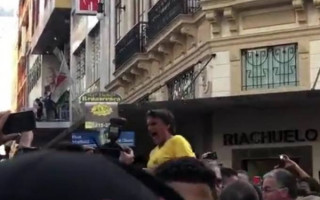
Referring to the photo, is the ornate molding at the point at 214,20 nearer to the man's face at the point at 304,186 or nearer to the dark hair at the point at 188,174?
the man's face at the point at 304,186

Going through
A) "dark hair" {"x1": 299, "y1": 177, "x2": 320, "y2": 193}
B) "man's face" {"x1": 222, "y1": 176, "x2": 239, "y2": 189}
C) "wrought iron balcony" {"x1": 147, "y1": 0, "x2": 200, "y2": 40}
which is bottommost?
"dark hair" {"x1": 299, "y1": 177, "x2": 320, "y2": 193}

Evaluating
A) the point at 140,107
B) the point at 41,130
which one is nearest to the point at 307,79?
the point at 140,107

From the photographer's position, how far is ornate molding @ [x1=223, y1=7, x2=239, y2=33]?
17297 millimetres

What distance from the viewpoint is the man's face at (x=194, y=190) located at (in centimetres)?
241

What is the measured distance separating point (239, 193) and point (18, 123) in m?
1.42

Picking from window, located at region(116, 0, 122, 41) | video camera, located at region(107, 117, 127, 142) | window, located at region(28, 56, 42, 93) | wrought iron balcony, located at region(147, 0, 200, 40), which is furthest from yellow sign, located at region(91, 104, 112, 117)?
window, located at region(28, 56, 42, 93)

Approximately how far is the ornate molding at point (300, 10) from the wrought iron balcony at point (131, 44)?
780 centimetres

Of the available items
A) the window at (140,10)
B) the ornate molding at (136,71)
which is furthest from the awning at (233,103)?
the window at (140,10)

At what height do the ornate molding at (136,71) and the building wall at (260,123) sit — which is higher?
the ornate molding at (136,71)

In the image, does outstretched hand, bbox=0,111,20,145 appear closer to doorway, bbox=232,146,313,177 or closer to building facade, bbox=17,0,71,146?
doorway, bbox=232,146,313,177

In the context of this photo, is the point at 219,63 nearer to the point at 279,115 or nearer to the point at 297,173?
the point at 279,115

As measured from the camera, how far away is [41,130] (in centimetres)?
3177

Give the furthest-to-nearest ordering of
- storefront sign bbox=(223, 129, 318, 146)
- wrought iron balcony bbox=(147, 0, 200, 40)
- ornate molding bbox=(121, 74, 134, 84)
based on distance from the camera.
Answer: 1. ornate molding bbox=(121, 74, 134, 84)
2. wrought iron balcony bbox=(147, 0, 200, 40)
3. storefront sign bbox=(223, 129, 318, 146)

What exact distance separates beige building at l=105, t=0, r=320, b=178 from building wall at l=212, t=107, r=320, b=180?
0.06 ft
